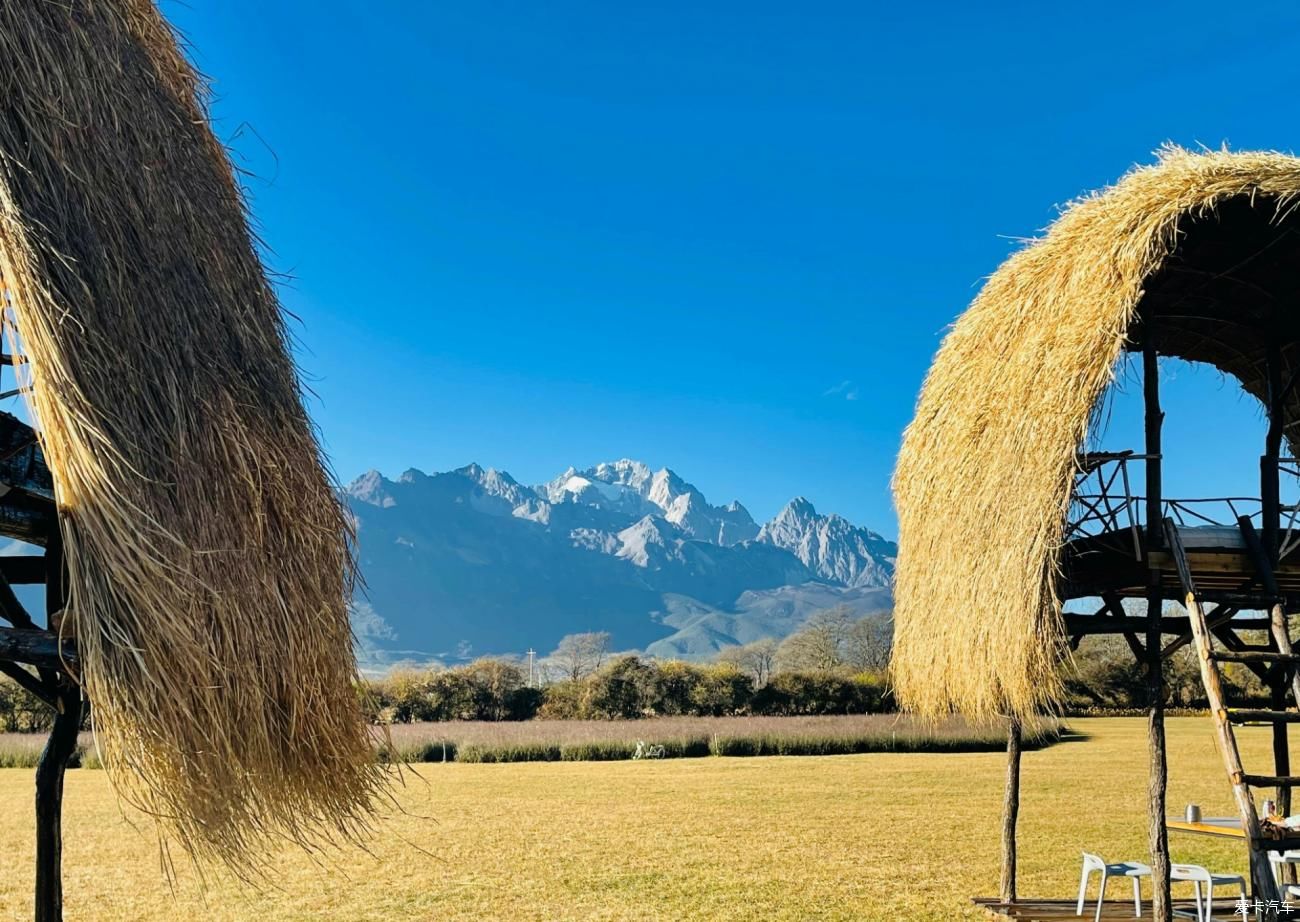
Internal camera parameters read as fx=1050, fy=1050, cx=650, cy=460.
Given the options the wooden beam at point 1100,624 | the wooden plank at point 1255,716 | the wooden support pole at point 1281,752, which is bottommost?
the wooden support pole at point 1281,752

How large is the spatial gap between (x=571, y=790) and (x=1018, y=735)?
1289 cm

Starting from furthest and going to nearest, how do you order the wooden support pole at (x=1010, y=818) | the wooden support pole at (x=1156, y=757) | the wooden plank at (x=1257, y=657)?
the wooden support pole at (x=1010, y=818), the wooden support pole at (x=1156, y=757), the wooden plank at (x=1257, y=657)

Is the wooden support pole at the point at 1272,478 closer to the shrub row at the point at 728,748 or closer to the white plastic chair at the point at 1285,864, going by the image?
the white plastic chair at the point at 1285,864

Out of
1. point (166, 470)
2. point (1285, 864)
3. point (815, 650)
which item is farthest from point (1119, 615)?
point (815, 650)

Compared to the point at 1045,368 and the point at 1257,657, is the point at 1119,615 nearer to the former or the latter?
the point at 1257,657

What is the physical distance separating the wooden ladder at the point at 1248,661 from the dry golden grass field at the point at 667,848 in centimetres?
370

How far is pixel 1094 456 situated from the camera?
8250 mm

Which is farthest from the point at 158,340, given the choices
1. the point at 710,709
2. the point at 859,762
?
the point at 710,709

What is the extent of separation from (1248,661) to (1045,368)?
2614 mm

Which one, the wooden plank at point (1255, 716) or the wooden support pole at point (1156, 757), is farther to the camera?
the wooden support pole at point (1156, 757)

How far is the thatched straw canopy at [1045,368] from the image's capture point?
7.60m

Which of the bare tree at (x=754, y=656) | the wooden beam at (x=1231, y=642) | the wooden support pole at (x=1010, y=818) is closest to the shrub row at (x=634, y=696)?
the wooden beam at (x=1231, y=642)

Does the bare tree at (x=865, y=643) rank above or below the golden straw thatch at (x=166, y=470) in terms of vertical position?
below

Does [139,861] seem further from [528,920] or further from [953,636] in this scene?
[953,636]
